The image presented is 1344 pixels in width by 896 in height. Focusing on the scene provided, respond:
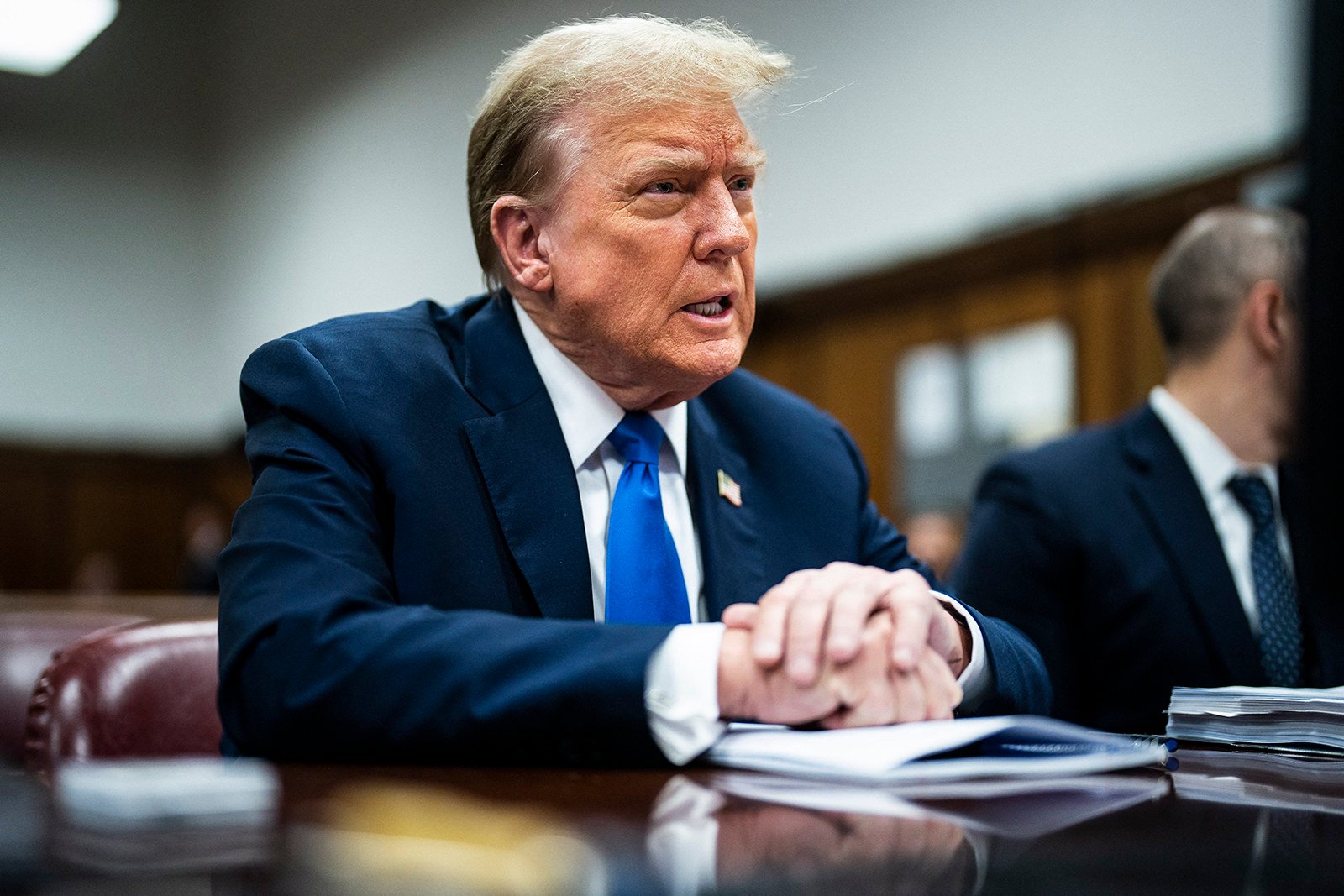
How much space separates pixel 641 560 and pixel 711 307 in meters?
0.35

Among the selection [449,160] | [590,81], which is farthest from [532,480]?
[449,160]

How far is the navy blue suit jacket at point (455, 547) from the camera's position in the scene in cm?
104

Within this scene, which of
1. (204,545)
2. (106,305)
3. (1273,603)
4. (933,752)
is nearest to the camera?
(933,752)

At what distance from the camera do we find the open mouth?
1.63m

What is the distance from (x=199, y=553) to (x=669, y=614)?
9964mm

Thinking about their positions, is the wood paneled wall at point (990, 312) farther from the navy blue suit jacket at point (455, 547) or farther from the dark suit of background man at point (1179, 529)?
the navy blue suit jacket at point (455, 547)

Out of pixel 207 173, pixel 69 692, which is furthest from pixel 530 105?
pixel 207 173

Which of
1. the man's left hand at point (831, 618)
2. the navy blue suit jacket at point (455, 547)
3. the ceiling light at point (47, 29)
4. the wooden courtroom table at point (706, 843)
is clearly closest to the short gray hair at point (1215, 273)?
the navy blue suit jacket at point (455, 547)

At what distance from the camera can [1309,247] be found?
61cm

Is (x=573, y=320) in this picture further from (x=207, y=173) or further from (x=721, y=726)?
(x=207, y=173)

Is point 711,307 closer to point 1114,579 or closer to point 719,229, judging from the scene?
point 719,229

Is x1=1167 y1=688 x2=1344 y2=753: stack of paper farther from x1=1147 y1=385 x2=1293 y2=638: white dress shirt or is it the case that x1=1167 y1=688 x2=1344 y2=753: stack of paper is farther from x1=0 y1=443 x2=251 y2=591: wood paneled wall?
x1=0 y1=443 x2=251 y2=591: wood paneled wall

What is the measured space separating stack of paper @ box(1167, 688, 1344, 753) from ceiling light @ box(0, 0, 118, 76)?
400 inches

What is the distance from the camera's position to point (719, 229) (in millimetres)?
1612
